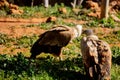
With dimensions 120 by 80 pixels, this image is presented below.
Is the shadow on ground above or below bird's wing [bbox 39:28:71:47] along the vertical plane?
below

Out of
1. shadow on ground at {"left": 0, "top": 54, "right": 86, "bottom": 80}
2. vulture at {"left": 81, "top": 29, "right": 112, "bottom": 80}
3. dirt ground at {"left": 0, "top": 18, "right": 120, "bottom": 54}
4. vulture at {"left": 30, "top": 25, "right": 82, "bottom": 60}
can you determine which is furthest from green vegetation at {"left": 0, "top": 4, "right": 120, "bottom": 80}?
dirt ground at {"left": 0, "top": 18, "right": 120, "bottom": 54}

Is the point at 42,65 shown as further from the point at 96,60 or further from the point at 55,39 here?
the point at 96,60

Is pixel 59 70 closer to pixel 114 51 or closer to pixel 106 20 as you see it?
pixel 114 51

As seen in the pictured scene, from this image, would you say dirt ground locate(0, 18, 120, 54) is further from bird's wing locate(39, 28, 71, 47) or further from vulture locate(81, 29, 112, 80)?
vulture locate(81, 29, 112, 80)

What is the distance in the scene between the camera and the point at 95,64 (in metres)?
8.41

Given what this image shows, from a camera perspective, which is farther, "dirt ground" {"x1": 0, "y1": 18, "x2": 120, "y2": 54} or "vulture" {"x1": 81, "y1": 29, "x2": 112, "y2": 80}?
"dirt ground" {"x1": 0, "y1": 18, "x2": 120, "y2": 54}

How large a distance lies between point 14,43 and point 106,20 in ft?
22.0

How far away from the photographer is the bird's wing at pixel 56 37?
395 inches

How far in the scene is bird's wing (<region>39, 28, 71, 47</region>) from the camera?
32.9ft

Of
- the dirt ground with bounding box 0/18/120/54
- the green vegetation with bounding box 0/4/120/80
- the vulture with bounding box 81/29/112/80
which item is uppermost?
the vulture with bounding box 81/29/112/80

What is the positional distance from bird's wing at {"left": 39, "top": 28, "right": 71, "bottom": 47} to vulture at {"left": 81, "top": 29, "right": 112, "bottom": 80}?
1392 mm

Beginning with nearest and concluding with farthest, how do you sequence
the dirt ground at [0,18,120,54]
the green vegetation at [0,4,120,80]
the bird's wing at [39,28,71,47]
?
the green vegetation at [0,4,120,80] < the bird's wing at [39,28,71,47] < the dirt ground at [0,18,120,54]

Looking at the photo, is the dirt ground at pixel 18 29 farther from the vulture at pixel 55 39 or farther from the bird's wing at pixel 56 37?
the bird's wing at pixel 56 37

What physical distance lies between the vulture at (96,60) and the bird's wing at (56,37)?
4.57 ft
